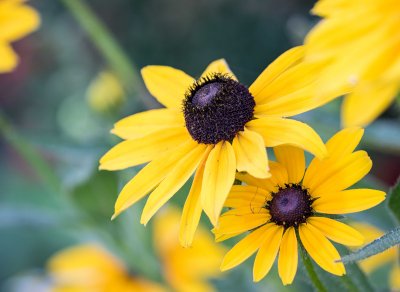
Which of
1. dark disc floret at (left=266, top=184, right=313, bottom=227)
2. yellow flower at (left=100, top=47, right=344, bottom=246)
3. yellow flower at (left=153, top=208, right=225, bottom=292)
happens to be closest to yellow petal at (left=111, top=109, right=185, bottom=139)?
yellow flower at (left=100, top=47, right=344, bottom=246)

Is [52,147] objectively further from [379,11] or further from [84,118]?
[379,11]

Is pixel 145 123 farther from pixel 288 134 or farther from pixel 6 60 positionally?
pixel 6 60

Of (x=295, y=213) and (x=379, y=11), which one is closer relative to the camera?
(x=379, y=11)

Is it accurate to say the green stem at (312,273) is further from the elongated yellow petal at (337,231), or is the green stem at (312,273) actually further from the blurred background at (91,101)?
the blurred background at (91,101)

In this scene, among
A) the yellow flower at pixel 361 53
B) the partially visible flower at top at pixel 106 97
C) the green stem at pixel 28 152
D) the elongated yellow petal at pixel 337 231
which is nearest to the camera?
the yellow flower at pixel 361 53

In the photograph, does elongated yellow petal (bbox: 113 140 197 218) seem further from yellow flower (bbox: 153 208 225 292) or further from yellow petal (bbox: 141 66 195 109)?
yellow flower (bbox: 153 208 225 292)

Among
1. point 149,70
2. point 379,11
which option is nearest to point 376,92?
point 379,11

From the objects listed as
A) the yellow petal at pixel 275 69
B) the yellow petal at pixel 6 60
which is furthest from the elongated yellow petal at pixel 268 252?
the yellow petal at pixel 6 60
